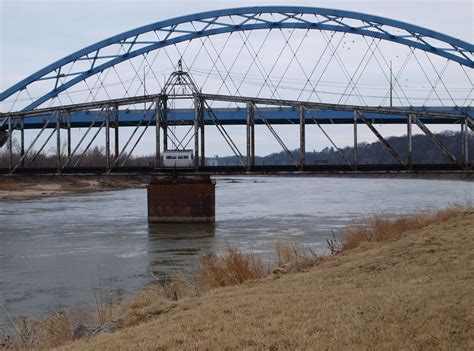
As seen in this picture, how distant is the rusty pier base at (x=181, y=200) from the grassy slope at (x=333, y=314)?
1271 inches

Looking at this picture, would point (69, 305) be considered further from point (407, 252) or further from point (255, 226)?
point (255, 226)

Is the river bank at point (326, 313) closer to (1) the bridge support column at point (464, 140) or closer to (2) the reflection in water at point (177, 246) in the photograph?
(2) the reflection in water at point (177, 246)

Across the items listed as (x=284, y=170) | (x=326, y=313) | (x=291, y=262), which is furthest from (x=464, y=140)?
(x=326, y=313)

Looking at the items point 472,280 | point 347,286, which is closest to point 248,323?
point 347,286

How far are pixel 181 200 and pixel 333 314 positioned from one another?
37981 millimetres

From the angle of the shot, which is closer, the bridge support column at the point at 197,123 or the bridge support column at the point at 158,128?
the bridge support column at the point at 197,123

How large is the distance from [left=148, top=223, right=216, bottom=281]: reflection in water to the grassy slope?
9904 mm

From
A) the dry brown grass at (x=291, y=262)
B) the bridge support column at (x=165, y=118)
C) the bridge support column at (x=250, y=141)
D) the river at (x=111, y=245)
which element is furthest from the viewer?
the bridge support column at (x=165, y=118)

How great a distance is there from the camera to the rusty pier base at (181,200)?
4584cm

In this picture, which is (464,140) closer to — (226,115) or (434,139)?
(434,139)

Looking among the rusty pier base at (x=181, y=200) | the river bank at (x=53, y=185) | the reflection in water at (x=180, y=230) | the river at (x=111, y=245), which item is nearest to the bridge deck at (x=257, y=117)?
the river bank at (x=53, y=185)

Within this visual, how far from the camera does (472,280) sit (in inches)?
407

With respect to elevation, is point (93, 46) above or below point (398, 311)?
above

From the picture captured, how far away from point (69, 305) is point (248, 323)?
361 inches
